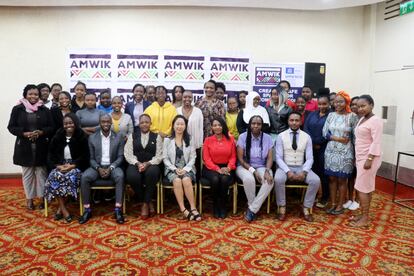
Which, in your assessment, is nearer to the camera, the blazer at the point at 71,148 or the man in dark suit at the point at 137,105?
the blazer at the point at 71,148

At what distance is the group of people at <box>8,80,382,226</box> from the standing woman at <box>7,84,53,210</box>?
0.01 metres

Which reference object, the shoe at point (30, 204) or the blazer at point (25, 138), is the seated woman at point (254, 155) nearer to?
the blazer at point (25, 138)

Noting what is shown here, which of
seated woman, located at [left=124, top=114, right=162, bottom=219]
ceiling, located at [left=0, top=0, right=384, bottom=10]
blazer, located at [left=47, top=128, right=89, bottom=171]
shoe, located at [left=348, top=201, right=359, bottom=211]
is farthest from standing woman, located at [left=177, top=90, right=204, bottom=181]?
shoe, located at [left=348, top=201, right=359, bottom=211]

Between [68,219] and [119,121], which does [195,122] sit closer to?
[119,121]

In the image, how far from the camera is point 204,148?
411 cm

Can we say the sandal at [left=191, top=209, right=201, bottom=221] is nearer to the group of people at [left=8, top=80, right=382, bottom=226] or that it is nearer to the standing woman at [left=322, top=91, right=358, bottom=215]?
the group of people at [left=8, top=80, right=382, bottom=226]

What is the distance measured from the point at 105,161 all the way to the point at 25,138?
1055mm

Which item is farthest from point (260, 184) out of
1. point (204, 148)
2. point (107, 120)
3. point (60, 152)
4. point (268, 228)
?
point (60, 152)

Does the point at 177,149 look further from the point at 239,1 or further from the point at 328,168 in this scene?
the point at 239,1

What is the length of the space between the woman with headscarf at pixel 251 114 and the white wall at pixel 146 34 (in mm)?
1757

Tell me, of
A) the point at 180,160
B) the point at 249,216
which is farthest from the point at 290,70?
the point at 249,216

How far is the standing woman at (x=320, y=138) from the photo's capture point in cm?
421

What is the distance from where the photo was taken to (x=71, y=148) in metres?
3.91

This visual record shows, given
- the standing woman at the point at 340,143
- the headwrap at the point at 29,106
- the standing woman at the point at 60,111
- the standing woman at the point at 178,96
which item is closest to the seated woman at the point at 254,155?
the standing woman at the point at 340,143
